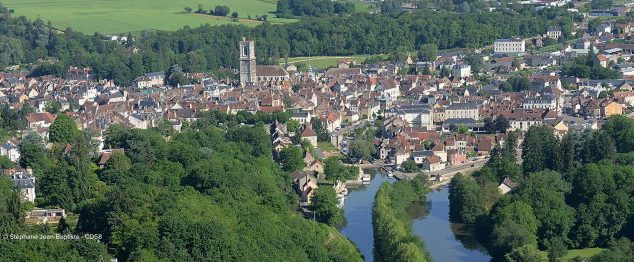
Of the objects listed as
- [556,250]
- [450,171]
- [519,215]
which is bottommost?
[450,171]

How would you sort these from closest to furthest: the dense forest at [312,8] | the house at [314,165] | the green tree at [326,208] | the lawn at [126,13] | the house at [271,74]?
the green tree at [326,208]
the house at [314,165]
the house at [271,74]
the lawn at [126,13]
the dense forest at [312,8]

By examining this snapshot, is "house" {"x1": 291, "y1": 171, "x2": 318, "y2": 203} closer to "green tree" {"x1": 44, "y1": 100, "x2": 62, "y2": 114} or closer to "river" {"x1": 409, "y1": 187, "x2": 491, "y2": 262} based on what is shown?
"river" {"x1": 409, "y1": 187, "x2": 491, "y2": 262}

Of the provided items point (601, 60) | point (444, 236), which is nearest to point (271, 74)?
point (601, 60)

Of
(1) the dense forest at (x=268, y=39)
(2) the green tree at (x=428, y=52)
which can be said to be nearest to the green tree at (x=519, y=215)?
(1) the dense forest at (x=268, y=39)

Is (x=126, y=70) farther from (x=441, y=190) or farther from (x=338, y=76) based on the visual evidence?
(x=441, y=190)

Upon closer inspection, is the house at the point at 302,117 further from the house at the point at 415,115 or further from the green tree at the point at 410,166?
the green tree at the point at 410,166

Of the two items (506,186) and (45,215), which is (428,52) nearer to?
(506,186)
